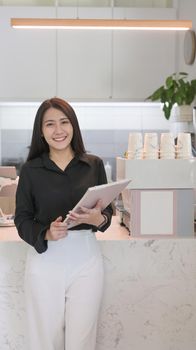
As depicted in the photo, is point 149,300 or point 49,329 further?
point 149,300

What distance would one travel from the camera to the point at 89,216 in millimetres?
1735

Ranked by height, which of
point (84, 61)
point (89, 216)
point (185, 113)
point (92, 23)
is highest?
point (92, 23)

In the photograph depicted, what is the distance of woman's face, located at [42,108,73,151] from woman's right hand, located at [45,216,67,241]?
280mm

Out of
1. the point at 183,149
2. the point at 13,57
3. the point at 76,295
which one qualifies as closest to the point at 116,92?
the point at 13,57

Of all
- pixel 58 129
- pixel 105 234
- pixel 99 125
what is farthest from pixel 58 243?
pixel 99 125

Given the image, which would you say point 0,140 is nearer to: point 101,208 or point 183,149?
point 183,149

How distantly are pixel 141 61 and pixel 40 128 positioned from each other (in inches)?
115

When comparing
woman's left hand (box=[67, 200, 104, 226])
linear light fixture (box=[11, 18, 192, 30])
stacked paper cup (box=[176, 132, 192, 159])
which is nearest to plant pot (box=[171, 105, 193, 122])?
linear light fixture (box=[11, 18, 192, 30])

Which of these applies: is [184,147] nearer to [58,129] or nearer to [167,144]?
[167,144]

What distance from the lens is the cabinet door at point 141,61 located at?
4.57m

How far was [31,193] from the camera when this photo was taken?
1.86 m

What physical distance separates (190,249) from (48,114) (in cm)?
90

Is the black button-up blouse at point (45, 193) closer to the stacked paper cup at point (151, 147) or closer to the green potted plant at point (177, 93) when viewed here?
the stacked paper cup at point (151, 147)

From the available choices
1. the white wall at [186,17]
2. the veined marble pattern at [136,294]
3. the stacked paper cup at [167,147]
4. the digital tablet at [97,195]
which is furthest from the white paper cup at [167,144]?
the white wall at [186,17]
